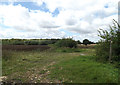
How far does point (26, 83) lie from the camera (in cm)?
410

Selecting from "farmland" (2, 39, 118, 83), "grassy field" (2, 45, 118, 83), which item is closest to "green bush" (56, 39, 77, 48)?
"farmland" (2, 39, 118, 83)

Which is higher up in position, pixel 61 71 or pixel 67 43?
pixel 67 43

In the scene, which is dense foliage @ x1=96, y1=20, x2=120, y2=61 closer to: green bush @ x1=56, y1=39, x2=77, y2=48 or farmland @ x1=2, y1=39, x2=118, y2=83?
farmland @ x1=2, y1=39, x2=118, y2=83

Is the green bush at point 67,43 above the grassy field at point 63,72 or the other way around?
above

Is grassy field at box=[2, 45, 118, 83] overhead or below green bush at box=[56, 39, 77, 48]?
below

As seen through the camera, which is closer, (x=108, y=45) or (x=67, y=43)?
(x=108, y=45)

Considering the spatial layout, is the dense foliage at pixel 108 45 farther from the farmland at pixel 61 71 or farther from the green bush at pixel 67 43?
the green bush at pixel 67 43

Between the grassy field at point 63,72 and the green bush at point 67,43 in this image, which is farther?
the green bush at point 67,43

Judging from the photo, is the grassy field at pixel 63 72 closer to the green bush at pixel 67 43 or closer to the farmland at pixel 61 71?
the farmland at pixel 61 71

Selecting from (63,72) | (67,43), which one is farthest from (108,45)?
(67,43)

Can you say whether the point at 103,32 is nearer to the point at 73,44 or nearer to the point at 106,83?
the point at 106,83

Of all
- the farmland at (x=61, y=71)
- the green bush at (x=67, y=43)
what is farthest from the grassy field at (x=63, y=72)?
the green bush at (x=67, y=43)

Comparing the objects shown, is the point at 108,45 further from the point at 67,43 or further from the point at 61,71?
the point at 67,43

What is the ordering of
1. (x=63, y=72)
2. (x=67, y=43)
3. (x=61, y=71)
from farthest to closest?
1. (x=67, y=43)
2. (x=61, y=71)
3. (x=63, y=72)
